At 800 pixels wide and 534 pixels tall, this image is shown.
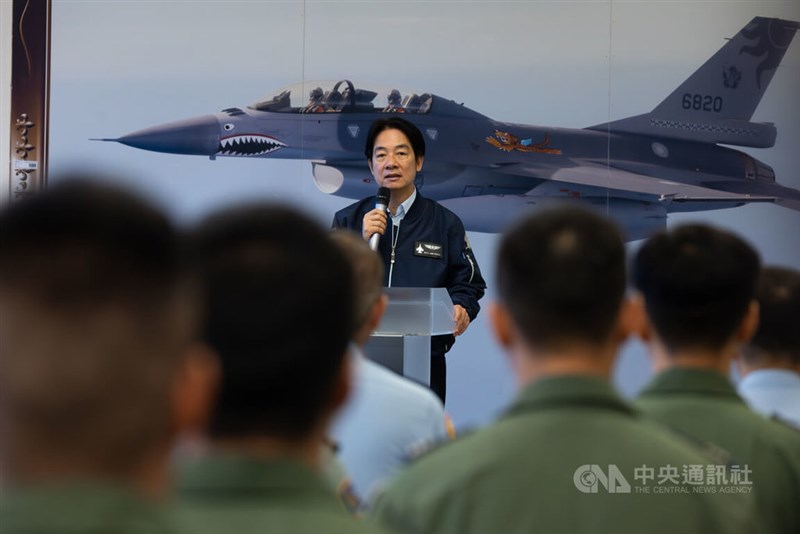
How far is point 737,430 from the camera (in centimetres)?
149

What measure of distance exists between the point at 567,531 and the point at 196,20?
4.83 m

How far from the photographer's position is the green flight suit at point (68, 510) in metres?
0.62

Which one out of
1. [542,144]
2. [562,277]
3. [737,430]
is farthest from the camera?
[542,144]

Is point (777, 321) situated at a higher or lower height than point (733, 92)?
lower

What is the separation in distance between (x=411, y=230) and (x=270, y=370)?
2.99 meters

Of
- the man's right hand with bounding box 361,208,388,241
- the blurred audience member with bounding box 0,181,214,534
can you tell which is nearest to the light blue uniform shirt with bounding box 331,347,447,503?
the blurred audience member with bounding box 0,181,214,534

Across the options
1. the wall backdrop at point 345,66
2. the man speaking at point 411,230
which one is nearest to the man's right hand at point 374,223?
the man speaking at point 411,230

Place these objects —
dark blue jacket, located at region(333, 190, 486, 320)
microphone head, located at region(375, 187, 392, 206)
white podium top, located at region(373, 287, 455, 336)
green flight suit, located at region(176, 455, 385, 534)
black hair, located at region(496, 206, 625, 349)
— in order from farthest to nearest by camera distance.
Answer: dark blue jacket, located at region(333, 190, 486, 320) < microphone head, located at region(375, 187, 392, 206) < white podium top, located at region(373, 287, 455, 336) < black hair, located at region(496, 206, 625, 349) < green flight suit, located at region(176, 455, 385, 534)

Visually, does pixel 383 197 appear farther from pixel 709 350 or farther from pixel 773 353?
pixel 709 350

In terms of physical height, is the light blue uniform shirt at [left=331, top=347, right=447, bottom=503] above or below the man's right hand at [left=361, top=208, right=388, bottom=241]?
below

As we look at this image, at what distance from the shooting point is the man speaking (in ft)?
12.4

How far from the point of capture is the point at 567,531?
1114mm

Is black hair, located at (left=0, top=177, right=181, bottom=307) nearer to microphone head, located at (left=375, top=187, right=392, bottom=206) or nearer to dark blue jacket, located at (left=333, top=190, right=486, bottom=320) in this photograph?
microphone head, located at (left=375, top=187, right=392, bottom=206)

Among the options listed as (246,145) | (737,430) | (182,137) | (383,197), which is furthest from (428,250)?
(737,430)
